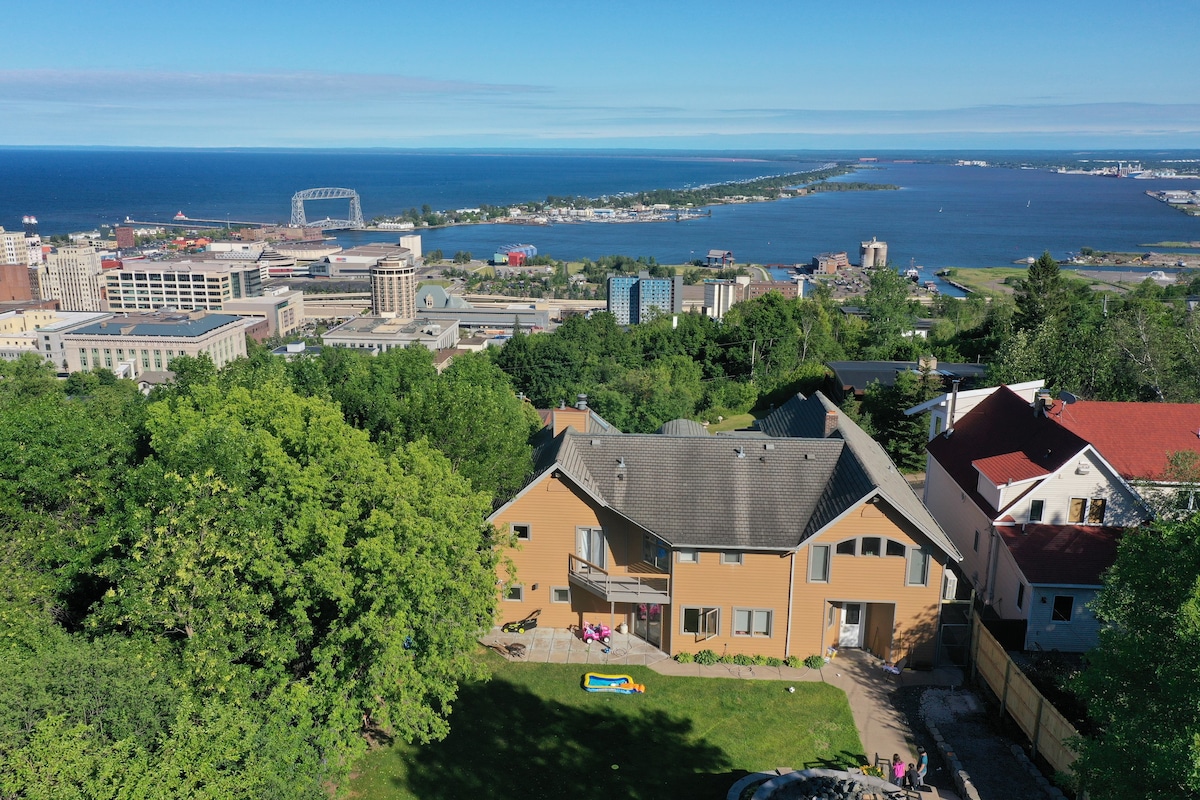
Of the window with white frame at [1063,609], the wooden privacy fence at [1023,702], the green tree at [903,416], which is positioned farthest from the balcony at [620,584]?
the green tree at [903,416]

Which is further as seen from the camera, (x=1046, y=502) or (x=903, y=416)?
(x=903, y=416)

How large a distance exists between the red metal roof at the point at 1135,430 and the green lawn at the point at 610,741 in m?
15.4

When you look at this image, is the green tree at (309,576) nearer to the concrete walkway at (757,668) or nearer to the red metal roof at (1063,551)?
the concrete walkway at (757,668)

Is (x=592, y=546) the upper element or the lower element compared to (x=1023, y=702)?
upper

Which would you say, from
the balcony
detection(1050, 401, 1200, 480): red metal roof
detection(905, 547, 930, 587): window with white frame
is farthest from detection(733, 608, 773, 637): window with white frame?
detection(1050, 401, 1200, 480): red metal roof

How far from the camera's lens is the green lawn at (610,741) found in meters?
22.4

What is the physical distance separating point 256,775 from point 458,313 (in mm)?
170679

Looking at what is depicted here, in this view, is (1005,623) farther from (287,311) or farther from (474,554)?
(287,311)

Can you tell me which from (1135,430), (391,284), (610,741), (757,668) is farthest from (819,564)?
(391,284)

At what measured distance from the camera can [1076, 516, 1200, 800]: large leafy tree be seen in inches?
557

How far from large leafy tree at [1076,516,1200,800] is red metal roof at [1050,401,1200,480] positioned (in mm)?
16583

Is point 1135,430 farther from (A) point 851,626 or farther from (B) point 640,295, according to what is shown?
(B) point 640,295

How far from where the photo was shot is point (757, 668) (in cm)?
2817

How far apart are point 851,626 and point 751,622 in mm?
3638
